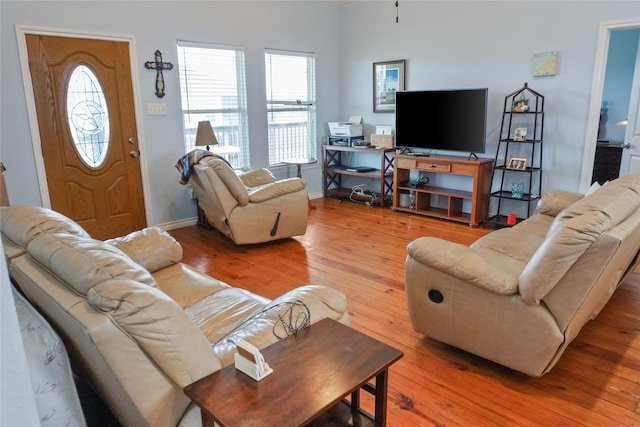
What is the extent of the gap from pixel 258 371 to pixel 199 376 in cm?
18

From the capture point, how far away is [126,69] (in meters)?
4.34

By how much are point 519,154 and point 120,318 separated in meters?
4.71

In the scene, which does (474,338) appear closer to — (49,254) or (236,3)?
(49,254)

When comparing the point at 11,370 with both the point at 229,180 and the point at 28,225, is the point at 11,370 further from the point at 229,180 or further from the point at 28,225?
the point at 229,180

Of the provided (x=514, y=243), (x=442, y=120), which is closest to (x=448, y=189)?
(x=442, y=120)

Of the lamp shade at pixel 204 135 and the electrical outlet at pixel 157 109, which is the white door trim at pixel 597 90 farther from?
the electrical outlet at pixel 157 109

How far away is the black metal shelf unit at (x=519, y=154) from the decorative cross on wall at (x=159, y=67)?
12.0 ft

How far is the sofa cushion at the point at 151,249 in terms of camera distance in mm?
2385

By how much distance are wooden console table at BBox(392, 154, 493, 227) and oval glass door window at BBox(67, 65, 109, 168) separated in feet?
10.9

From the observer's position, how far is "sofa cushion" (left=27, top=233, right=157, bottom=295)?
48.2 inches

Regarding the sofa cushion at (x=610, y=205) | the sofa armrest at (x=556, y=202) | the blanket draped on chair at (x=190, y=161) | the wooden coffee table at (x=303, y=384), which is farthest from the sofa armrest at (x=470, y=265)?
the blanket draped on chair at (x=190, y=161)

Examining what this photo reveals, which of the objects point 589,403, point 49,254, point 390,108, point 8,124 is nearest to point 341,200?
point 390,108

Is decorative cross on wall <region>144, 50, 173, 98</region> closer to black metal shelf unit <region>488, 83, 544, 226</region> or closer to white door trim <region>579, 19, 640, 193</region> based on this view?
black metal shelf unit <region>488, 83, 544, 226</region>

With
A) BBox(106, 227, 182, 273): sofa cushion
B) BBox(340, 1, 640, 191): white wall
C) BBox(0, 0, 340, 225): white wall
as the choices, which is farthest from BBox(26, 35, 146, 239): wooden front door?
BBox(340, 1, 640, 191): white wall
